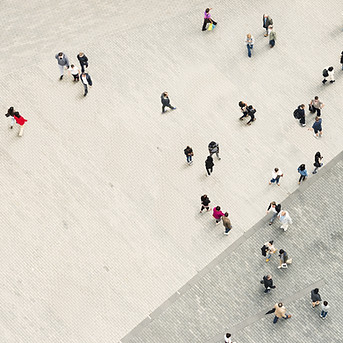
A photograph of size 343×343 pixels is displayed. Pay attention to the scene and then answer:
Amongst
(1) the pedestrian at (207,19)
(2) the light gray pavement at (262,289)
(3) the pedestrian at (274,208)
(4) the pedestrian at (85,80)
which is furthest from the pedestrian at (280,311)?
(1) the pedestrian at (207,19)

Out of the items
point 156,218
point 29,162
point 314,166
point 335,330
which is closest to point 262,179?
point 314,166

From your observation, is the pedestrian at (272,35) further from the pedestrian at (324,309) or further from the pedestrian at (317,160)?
the pedestrian at (324,309)

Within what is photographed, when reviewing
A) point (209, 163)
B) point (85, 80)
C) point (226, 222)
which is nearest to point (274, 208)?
point (226, 222)

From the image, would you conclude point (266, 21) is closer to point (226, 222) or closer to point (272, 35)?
point (272, 35)

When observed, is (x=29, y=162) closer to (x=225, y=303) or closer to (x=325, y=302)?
(x=225, y=303)

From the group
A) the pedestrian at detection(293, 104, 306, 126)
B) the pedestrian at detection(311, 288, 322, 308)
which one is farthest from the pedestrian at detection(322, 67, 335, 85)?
the pedestrian at detection(311, 288, 322, 308)

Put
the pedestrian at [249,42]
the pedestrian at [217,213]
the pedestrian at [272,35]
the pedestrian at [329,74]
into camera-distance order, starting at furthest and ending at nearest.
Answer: the pedestrian at [272,35] → the pedestrian at [249,42] → the pedestrian at [329,74] → the pedestrian at [217,213]
